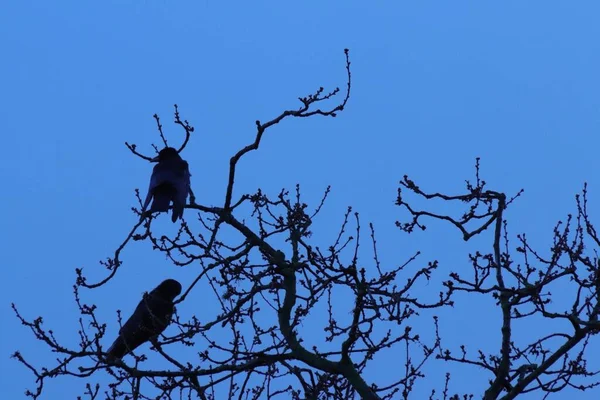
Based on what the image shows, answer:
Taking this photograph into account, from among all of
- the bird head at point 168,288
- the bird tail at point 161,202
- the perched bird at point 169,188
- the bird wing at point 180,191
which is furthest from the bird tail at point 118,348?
the bird wing at point 180,191

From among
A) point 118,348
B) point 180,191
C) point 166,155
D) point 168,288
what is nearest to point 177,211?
point 180,191

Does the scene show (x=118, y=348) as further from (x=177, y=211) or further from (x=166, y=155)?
(x=177, y=211)

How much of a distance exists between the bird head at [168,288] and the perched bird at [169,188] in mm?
2487

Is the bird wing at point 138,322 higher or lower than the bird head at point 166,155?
lower

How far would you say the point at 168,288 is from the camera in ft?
32.9

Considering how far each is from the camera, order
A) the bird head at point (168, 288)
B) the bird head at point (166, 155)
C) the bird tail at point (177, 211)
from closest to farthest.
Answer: the bird tail at point (177, 211)
the bird head at point (166, 155)
the bird head at point (168, 288)

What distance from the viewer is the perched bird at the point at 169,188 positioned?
23.6ft

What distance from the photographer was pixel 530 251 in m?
6.08

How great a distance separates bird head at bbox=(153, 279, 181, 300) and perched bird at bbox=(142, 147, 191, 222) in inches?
97.9

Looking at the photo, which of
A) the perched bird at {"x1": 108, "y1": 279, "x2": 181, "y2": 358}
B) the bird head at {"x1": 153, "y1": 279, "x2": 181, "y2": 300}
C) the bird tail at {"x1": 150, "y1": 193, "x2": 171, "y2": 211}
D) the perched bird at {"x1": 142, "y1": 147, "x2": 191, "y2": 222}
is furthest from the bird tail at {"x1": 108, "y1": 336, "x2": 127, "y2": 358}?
the bird tail at {"x1": 150, "y1": 193, "x2": 171, "y2": 211}

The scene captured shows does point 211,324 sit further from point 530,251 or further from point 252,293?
point 530,251

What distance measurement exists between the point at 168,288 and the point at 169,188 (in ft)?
9.77

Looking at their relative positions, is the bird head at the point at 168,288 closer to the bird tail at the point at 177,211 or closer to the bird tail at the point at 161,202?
the bird tail at the point at 161,202

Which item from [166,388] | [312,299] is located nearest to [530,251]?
[312,299]
